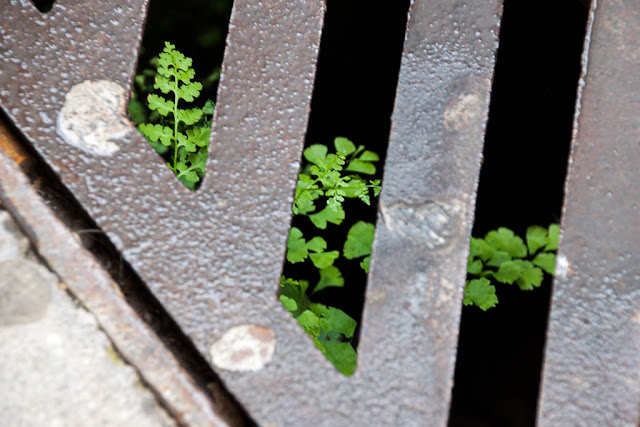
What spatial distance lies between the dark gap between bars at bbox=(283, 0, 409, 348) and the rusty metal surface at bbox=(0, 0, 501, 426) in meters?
1.11

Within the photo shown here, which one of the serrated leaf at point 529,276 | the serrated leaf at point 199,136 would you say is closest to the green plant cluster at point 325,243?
the serrated leaf at point 199,136

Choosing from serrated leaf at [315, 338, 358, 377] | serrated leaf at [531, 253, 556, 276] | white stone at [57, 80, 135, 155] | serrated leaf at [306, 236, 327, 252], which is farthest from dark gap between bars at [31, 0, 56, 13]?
serrated leaf at [531, 253, 556, 276]

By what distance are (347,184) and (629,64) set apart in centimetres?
91

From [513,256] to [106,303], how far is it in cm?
160

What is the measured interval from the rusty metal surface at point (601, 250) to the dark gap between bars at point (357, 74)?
1.16 m

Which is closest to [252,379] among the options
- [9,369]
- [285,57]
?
[9,369]

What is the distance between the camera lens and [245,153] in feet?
4.20

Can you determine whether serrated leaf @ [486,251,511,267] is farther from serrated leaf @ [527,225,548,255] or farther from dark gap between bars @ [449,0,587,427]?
dark gap between bars @ [449,0,587,427]

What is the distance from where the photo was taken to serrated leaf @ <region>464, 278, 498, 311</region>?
6.25 ft

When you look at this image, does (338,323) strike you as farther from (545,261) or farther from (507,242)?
(545,261)

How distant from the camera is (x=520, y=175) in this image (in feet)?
7.99

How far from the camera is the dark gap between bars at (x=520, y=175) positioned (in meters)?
2.27

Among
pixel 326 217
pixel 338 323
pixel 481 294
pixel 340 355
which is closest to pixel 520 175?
pixel 481 294

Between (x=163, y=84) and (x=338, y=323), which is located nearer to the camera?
(x=163, y=84)
